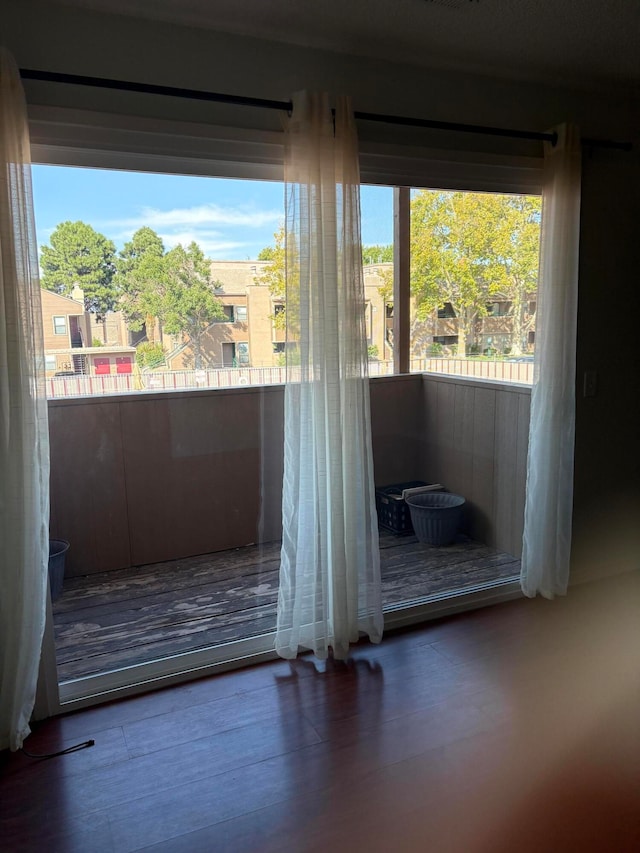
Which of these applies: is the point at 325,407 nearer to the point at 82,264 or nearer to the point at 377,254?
the point at 377,254

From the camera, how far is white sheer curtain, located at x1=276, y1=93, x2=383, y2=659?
2318mm

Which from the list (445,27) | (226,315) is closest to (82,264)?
(226,315)

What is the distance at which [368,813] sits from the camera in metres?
1.79

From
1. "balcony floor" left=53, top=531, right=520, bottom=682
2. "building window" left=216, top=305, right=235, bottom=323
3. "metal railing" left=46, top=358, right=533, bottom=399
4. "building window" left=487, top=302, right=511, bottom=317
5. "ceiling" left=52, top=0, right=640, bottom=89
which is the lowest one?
"balcony floor" left=53, top=531, right=520, bottom=682

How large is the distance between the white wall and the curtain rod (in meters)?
0.06

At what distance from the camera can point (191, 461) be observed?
254cm

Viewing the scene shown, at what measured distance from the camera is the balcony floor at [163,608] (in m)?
2.49

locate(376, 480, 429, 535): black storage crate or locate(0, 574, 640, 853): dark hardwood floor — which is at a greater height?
locate(376, 480, 429, 535): black storage crate

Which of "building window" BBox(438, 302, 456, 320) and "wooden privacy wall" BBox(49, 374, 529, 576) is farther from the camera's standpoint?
"building window" BBox(438, 302, 456, 320)

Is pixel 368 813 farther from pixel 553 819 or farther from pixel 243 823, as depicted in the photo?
pixel 553 819

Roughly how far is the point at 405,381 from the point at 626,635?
→ 5.27ft

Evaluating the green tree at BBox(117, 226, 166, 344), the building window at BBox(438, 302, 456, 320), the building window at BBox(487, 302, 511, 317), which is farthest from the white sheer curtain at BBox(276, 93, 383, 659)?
the building window at BBox(487, 302, 511, 317)

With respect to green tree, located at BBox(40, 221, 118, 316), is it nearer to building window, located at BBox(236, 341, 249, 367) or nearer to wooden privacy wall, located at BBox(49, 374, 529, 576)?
wooden privacy wall, located at BBox(49, 374, 529, 576)

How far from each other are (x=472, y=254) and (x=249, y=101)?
1.34 m
